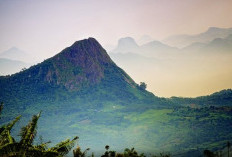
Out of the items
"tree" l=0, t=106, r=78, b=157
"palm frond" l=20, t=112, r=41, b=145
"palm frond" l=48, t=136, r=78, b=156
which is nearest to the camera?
"tree" l=0, t=106, r=78, b=157

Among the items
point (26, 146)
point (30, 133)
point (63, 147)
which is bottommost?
point (63, 147)

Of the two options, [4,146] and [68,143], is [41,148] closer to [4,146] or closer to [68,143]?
[68,143]

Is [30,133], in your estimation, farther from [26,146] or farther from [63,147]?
[63,147]

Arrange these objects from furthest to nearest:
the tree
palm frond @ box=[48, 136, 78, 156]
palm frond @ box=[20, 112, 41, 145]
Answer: palm frond @ box=[48, 136, 78, 156] → palm frond @ box=[20, 112, 41, 145] → the tree

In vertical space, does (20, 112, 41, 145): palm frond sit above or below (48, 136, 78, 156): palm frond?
above

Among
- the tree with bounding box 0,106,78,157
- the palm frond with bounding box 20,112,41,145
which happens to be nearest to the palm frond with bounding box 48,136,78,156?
the tree with bounding box 0,106,78,157

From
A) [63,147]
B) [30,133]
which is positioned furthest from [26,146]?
[63,147]

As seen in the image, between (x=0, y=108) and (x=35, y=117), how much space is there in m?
1.75

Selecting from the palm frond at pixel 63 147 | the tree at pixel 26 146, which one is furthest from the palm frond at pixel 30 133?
the palm frond at pixel 63 147

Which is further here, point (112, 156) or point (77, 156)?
point (112, 156)

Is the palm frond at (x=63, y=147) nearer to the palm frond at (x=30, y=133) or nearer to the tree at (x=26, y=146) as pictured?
the tree at (x=26, y=146)

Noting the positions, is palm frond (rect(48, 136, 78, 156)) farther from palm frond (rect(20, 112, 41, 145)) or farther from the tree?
palm frond (rect(20, 112, 41, 145))

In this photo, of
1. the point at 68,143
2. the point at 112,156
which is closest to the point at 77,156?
the point at 68,143

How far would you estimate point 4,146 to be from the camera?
14.9 meters
